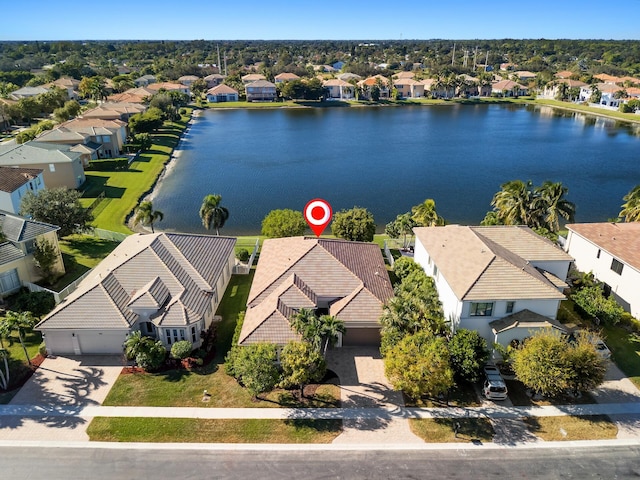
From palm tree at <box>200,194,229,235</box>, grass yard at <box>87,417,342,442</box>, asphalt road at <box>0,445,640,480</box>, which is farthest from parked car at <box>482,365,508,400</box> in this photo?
palm tree at <box>200,194,229,235</box>

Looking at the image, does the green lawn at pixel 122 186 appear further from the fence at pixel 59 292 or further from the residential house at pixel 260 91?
the residential house at pixel 260 91

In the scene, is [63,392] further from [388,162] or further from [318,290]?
[388,162]

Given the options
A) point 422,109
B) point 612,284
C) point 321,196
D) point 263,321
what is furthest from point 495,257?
point 422,109

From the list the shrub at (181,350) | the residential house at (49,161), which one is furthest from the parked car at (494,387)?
the residential house at (49,161)

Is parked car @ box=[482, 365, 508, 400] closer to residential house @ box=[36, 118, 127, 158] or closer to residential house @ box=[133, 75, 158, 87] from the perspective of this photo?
residential house @ box=[36, 118, 127, 158]

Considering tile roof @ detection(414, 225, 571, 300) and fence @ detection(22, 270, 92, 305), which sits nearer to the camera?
tile roof @ detection(414, 225, 571, 300)

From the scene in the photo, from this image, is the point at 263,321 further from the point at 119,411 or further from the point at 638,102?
the point at 638,102

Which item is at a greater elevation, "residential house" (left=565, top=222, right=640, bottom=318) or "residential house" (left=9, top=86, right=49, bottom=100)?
"residential house" (left=9, top=86, right=49, bottom=100)
